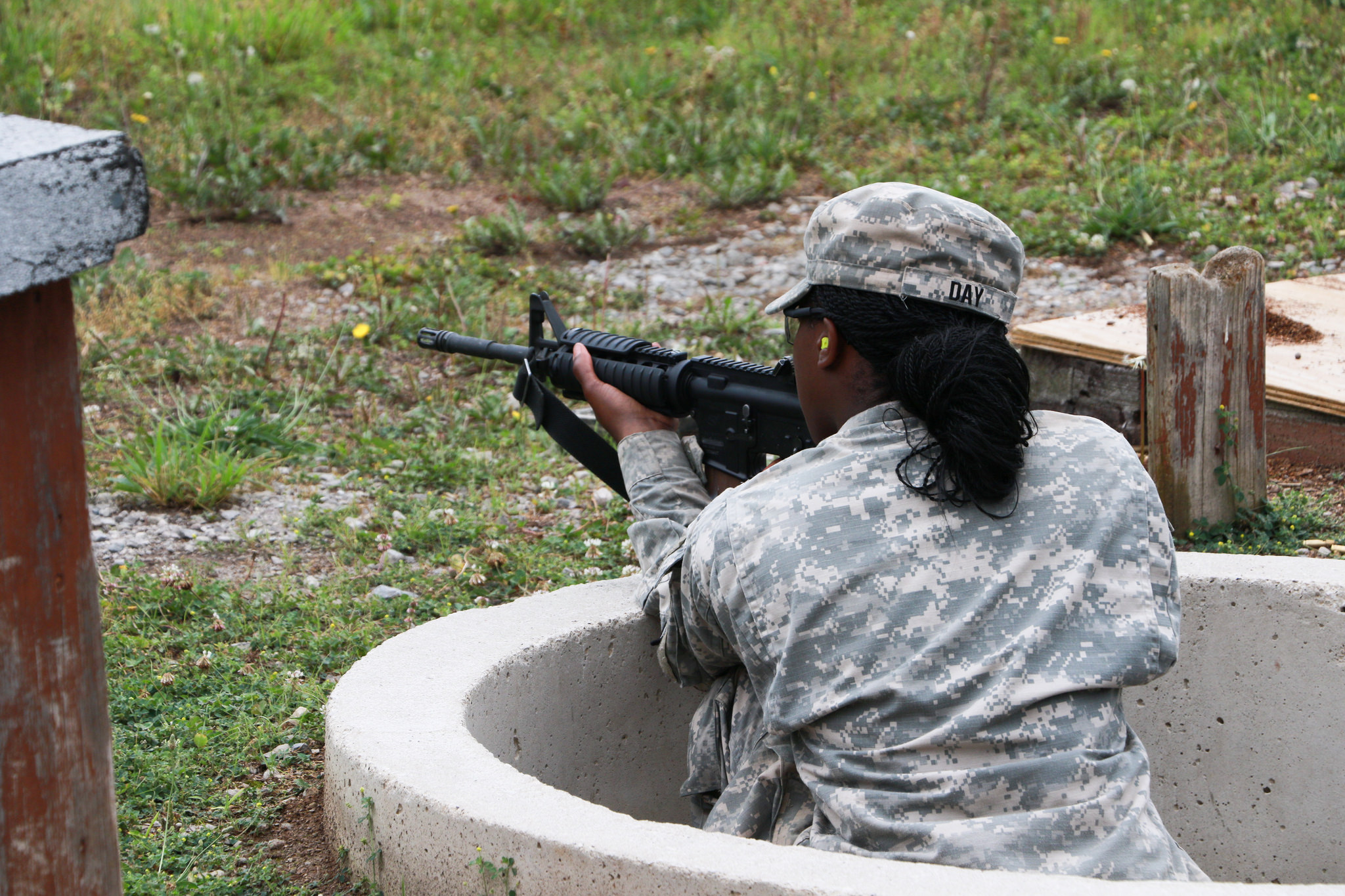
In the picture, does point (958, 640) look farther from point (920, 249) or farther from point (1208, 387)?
point (1208, 387)

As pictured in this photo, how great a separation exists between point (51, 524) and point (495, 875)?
0.75 m

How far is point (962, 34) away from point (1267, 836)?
7926 millimetres

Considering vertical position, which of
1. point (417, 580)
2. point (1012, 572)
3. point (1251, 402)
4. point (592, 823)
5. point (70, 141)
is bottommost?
point (417, 580)

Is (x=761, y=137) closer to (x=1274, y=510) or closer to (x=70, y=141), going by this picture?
(x=1274, y=510)

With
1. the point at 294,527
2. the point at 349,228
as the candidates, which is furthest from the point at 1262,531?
the point at 349,228

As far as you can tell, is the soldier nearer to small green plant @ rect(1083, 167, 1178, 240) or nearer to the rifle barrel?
the rifle barrel

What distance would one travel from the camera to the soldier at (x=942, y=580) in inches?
65.5

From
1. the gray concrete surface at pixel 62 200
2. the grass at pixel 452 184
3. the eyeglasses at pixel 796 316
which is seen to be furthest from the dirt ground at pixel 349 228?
the gray concrete surface at pixel 62 200

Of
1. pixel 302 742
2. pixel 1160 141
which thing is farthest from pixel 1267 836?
pixel 1160 141

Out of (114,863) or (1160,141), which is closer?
(114,863)

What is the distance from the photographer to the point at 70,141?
1.14m

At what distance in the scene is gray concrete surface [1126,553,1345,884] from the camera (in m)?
2.44

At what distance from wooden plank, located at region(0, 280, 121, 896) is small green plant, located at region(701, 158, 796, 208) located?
661cm

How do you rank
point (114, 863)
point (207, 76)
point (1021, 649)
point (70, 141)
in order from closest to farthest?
point (70, 141) < point (114, 863) < point (1021, 649) < point (207, 76)
